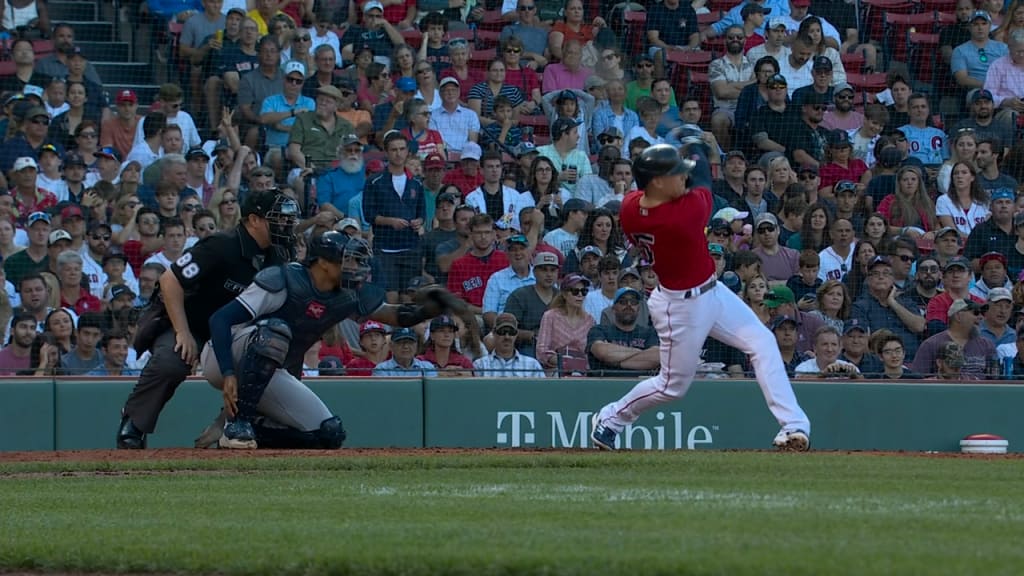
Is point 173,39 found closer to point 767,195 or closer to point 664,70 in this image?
point 664,70

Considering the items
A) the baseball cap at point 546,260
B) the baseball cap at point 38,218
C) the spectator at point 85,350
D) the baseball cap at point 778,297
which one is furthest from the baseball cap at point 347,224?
the baseball cap at point 778,297

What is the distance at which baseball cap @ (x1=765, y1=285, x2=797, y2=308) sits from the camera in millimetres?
12977

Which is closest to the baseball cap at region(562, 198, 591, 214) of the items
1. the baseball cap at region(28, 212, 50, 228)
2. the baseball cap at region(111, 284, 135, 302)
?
the baseball cap at region(111, 284, 135, 302)

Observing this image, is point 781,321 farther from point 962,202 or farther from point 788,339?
point 962,202

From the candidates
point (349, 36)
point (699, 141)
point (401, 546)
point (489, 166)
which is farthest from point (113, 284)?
point (401, 546)

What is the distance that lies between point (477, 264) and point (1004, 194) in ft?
16.8

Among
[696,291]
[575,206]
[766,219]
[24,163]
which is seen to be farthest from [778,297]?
[24,163]

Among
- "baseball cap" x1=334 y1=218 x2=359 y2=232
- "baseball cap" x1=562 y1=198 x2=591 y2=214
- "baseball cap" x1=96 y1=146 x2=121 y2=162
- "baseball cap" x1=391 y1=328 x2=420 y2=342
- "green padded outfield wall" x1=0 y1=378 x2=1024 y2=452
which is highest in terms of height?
"baseball cap" x1=96 y1=146 x2=121 y2=162

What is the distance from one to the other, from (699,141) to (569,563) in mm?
4420

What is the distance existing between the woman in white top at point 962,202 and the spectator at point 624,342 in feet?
13.3

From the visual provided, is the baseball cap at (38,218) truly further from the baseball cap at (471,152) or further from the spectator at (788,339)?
the spectator at (788,339)

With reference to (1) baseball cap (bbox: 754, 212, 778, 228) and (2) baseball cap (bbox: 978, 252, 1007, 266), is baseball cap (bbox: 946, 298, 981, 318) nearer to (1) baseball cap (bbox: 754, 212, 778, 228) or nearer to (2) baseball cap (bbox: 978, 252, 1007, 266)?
(2) baseball cap (bbox: 978, 252, 1007, 266)

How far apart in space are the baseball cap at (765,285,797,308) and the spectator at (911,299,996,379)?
1.11 m

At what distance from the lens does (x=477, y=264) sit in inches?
528
